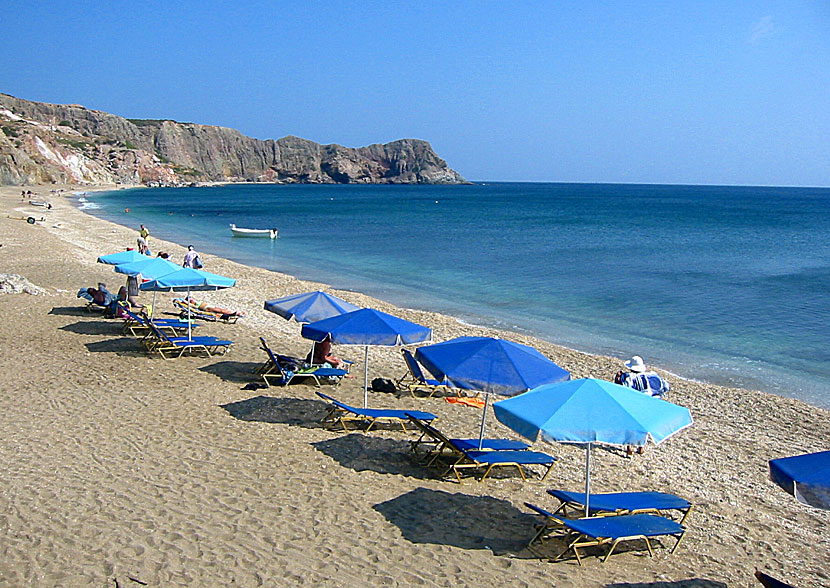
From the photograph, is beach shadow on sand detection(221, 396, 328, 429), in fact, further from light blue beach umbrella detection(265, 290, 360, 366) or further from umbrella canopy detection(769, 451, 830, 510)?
umbrella canopy detection(769, 451, 830, 510)

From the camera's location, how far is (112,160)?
134875mm

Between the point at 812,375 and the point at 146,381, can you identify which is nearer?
the point at 146,381

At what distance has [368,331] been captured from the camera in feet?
31.3

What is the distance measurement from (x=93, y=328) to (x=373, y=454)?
29.4 ft

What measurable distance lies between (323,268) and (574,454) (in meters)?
25.2

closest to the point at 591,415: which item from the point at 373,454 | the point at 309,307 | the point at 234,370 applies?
the point at 373,454

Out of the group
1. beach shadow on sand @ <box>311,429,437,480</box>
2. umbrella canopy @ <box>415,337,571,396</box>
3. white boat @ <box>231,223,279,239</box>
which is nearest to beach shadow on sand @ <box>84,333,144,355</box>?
beach shadow on sand @ <box>311,429,437,480</box>

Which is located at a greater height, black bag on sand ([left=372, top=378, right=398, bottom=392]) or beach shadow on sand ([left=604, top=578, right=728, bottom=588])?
beach shadow on sand ([left=604, top=578, right=728, bottom=588])

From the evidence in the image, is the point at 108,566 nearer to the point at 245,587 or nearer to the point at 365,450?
the point at 245,587

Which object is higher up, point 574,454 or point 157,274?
point 157,274

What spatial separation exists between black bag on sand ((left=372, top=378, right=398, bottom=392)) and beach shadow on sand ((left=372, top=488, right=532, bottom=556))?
4305mm

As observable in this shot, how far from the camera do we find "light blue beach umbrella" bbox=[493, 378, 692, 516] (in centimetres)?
639

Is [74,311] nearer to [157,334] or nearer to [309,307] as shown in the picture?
[157,334]

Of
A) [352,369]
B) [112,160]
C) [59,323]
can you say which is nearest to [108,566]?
[352,369]
